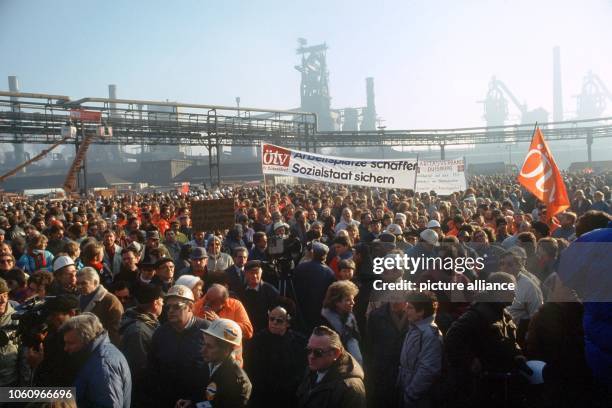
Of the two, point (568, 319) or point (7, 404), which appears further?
point (7, 404)

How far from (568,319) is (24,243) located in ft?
24.0

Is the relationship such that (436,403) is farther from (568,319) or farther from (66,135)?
(66,135)

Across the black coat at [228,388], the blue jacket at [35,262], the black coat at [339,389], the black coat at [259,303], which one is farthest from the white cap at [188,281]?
the blue jacket at [35,262]

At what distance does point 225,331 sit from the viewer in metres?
2.92

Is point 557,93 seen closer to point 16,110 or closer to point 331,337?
point 16,110

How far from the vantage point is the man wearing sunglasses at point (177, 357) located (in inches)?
130

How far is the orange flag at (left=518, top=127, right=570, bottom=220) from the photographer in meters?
7.49

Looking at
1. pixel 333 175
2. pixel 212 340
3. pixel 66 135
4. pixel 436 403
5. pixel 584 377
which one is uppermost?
pixel 66 135

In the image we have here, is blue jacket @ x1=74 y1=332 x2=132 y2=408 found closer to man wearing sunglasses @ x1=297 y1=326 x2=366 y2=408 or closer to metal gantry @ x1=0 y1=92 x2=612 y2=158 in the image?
man wearing sunglasses @ x1=297 y1=326 x2=366 y2=408

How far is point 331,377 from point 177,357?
1.16m

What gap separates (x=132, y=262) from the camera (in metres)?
5.73

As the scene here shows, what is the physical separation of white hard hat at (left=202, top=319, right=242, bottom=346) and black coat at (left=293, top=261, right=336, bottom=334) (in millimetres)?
2225

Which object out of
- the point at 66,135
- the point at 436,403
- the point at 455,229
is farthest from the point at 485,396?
the point at 66,135

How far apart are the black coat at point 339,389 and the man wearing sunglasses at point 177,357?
85 cm
